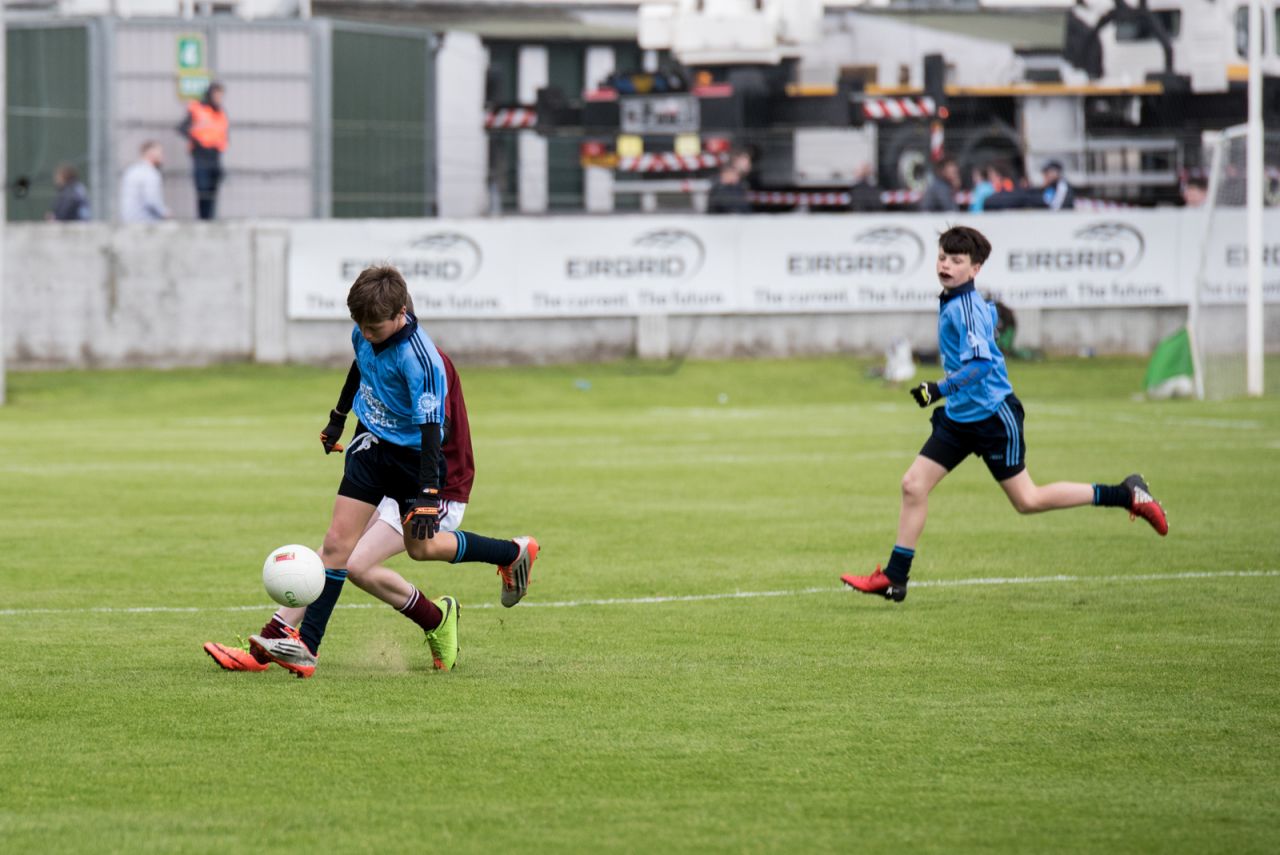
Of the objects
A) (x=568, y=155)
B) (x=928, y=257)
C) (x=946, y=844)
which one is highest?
(x=568, y=155)

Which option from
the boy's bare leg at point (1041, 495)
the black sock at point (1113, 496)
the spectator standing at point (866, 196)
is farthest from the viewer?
the spectator standing at point (866, 196)

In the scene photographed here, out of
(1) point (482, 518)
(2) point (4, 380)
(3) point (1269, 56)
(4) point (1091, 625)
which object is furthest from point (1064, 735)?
(3) point (1269, 56)

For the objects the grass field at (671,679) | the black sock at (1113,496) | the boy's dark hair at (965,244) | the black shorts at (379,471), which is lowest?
the grass field at (671,679)

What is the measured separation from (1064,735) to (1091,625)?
8.57 feet

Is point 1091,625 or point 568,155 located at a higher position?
point 568,155

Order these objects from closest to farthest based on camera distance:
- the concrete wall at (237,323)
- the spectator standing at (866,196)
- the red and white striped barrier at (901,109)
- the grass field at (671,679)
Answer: the grass field at (671,679)
the concrete wall at (237,323)
the spectator standing at (866,196)
the red and white striped barrier at (901,109)

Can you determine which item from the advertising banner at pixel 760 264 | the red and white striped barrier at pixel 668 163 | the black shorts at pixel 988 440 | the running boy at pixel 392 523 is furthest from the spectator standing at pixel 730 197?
the running boy at pixel 392 523

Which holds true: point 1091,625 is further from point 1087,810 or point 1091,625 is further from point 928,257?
point 928,257

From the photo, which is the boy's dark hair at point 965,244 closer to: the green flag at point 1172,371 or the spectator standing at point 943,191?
the green flag at point 1172,371

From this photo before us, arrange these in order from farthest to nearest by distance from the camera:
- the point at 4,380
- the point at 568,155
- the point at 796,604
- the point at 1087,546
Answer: the point at 568,155 < the point at 4,380 < the point at 1087,546 < the point at 796,604

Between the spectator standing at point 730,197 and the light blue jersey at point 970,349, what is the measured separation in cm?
2078

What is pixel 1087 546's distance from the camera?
1250 centimetres

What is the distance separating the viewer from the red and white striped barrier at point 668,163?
1323 inches

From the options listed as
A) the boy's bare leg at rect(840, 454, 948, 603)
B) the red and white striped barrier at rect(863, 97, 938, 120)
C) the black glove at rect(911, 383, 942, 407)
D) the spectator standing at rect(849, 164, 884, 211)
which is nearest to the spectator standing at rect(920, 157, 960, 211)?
the spectator standing at rect(849, 164, 884, 211)
